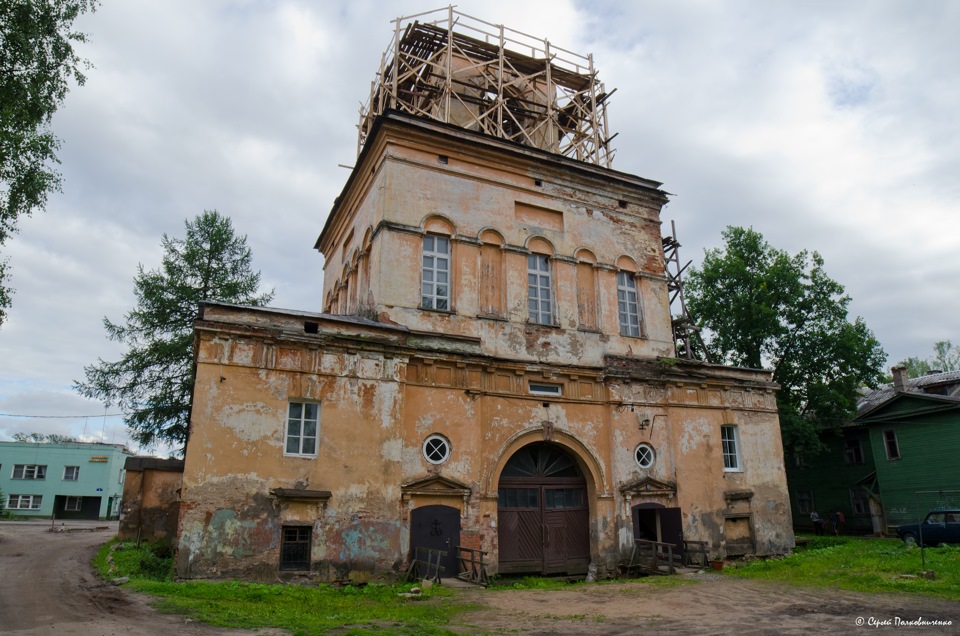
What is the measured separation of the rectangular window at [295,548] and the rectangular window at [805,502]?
29723 mm

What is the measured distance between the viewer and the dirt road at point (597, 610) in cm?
887

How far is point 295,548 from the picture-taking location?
1274cm

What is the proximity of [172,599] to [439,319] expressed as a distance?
840 centimetres

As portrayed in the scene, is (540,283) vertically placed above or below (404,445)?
above

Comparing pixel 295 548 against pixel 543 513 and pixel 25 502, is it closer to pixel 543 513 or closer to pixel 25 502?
pixel 543 513

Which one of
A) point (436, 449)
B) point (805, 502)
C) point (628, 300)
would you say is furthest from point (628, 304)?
point (805, 502)

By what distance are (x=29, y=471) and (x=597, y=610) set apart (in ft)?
163

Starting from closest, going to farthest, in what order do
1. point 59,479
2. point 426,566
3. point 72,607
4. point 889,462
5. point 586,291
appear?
1. point 72,607
2. point 426,566
3. point 586,291
4. point 889,462
5. point 59,479

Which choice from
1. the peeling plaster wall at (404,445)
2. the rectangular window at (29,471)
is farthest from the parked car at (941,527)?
the rectangular window at (29,471)

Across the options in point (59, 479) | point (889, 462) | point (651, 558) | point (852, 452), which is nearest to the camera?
point (651, 558)

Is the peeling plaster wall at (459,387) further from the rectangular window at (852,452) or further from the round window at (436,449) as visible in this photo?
the rectangular window at (852,452)

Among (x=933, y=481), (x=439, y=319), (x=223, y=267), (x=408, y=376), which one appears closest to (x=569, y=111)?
(x=439, y=319)

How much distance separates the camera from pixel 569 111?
23.4m

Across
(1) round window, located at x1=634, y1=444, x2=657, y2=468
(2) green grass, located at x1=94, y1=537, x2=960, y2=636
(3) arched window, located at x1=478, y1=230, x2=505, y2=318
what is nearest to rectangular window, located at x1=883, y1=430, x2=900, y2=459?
(2) green grass, located at x1=94, y1=537, x2=960, y2=636
